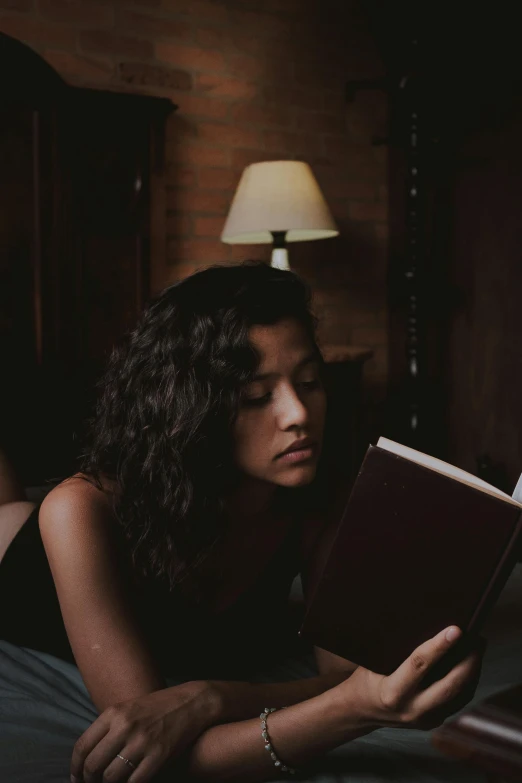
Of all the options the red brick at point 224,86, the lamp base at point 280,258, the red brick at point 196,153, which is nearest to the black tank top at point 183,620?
the lamp base at point 280,258

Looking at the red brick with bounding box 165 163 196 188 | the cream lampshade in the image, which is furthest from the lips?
the red brick with bounding box 165 163 196 188

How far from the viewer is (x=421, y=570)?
0.79 m

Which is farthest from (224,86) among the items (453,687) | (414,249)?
(453,687)

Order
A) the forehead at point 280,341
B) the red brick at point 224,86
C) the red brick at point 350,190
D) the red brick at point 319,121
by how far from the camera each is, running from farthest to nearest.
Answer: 1. the red brick at point 350,190
2. the red brick at point 319,121
3. the red brick at point 224,86
4. the forehead at point 280,341

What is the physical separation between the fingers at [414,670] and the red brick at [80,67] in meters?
3.05

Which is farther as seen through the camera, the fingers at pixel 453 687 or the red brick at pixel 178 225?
the red brick at pixel 178 225

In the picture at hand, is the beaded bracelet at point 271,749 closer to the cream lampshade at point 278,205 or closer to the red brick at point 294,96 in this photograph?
the cream lampshade at point 278,205

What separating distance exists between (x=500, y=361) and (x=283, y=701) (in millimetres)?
2575

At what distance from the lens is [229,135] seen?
12.2 ft

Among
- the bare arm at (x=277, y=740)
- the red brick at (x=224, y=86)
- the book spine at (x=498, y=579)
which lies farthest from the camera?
the red brick at (x=224, y=86)

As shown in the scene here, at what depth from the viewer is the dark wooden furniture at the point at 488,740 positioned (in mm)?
628

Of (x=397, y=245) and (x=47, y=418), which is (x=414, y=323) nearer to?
(x=397, y=245)

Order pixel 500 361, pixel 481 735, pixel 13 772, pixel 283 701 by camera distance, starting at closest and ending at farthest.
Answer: pixel 481 735 → pixel 13 772 → pixel 283 701 → pixel 500 361

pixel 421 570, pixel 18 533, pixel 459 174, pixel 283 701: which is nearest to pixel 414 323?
pixel 459 174
